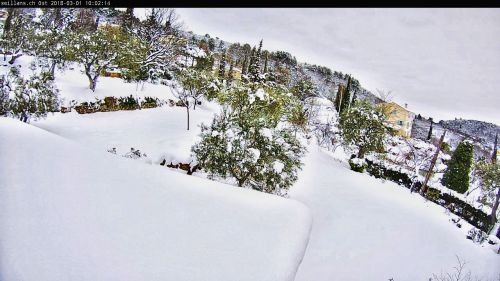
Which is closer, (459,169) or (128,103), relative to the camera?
(128,103)

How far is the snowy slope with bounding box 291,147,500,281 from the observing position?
3967 mm

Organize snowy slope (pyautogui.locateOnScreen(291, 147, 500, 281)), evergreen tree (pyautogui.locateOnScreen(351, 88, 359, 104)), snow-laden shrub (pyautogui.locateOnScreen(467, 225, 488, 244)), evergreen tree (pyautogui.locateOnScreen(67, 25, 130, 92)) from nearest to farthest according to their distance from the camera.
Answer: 1. snowy slope (pyautogui.locateOnScreen(291, 147, 500, 281))
2. snow-laden shrub (pyautogui.locateOnScreen(467, 225, 488, 244))
3. evergreen tree (pyautogui.locateOnScreen(67, 25, 130, 92))
4. evergreen tree (pyautogui.locateOnScreen(351, 88, 359, 104))

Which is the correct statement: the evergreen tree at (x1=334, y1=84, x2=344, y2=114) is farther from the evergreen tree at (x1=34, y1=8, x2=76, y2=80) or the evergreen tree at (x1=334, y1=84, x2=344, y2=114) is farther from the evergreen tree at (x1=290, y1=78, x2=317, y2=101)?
the evergreen tree at (x1=34, y1=8, x2=76, y2=80)

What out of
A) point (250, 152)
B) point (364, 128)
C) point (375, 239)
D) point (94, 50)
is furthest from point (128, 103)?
point (364, 128)

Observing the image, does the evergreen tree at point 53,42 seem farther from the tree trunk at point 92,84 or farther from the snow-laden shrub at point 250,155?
the snow-laden shrub at point 250,155

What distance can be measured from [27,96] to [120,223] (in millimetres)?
4857

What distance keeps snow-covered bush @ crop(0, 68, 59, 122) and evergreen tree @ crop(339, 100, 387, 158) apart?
9.31 metres

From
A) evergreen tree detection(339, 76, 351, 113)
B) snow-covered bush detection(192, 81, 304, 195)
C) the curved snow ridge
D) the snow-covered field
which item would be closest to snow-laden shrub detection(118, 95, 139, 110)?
the snow-covered field

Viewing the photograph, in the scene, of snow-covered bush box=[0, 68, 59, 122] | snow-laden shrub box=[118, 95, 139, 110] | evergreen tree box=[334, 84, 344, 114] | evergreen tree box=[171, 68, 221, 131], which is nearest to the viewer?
snow-covered bush box=[0, 68, 59, 122]

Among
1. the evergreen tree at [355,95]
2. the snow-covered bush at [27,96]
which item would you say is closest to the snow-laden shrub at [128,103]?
the snow-covered bush at [27,96]

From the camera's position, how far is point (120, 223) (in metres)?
2.35

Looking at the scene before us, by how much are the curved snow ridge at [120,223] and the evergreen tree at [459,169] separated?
28.0 ft

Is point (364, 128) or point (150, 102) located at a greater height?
point (364, 128)

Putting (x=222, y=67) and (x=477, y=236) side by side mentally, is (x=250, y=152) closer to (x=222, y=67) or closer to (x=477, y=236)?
(x=477, y=236)
